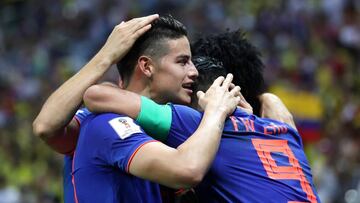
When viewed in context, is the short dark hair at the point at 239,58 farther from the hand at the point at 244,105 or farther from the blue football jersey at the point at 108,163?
the blue football jersey at the point at 108,163

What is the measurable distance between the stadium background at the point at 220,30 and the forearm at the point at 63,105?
5.08 metres

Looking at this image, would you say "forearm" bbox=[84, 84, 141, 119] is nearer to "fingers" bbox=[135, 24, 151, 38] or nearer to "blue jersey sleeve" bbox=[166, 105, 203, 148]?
"blue jersey sleeve" bbox=[166, 105, 203, 148]

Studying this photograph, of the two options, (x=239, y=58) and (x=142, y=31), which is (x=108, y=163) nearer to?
(x=142, y=31)

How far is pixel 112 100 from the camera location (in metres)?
4.57

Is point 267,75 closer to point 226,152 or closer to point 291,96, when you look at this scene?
point 291,96

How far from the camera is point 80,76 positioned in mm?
4773

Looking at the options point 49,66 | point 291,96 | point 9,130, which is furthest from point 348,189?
point 49,66

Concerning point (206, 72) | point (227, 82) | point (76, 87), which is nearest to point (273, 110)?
point (206, 72)

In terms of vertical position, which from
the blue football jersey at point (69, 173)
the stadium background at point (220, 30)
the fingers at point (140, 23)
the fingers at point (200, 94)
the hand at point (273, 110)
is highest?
the fingers at point (140, 23)

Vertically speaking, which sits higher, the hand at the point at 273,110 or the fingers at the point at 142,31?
the fingers at the point at 142,31

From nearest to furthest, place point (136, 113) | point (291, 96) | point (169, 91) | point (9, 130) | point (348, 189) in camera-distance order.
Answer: point (136, 113) → point (169, 91) → point (348, 189) → point (291, 96) → point (9, 130)

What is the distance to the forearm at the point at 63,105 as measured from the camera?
4.69 meters

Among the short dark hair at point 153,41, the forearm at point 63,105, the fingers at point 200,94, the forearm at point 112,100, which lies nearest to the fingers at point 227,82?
the fingers at point 200,94

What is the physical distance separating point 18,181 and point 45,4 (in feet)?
19.1
